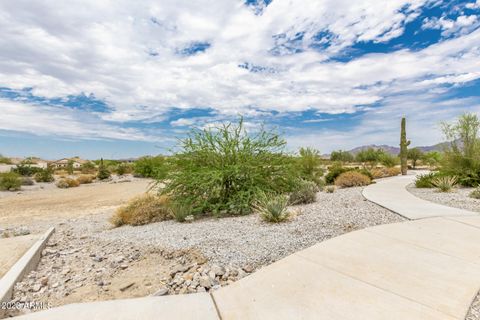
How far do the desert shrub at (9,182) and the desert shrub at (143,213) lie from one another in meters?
21.2

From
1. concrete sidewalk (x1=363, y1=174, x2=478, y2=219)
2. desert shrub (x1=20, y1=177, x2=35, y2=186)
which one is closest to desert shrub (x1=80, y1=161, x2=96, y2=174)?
desert shrub (x1=20, y1=177, x2=35, y2=186)

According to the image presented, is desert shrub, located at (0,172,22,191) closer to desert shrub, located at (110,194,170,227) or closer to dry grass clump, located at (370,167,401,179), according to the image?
desert shrub, located at (110,194,170,227)

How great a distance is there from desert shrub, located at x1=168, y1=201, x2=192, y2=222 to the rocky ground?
0.90 ft

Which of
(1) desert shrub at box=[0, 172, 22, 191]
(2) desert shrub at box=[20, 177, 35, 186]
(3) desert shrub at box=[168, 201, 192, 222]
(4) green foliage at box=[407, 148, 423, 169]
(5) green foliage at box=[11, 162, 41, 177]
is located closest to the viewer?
(3) desert shrub at box=[168, 201, 192, 222]

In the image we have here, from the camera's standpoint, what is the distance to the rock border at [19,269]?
433cm

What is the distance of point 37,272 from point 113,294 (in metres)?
2.26

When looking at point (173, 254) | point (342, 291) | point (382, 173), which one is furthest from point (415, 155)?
point (342, 291)

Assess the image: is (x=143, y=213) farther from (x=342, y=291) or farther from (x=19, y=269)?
(x=342, y=291)

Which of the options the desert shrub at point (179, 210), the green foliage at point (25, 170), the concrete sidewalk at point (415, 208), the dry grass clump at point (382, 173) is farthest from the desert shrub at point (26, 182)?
the concrete sidewalk at point (415, 208)

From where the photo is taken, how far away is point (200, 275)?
4527mm

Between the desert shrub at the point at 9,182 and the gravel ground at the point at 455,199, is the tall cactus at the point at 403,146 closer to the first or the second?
the gravel ground at the point at 455,199

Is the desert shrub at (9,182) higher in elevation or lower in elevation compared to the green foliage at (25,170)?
lower

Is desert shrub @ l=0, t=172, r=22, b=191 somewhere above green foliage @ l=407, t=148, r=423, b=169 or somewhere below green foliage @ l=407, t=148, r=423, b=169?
below

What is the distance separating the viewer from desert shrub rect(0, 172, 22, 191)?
971 inches
